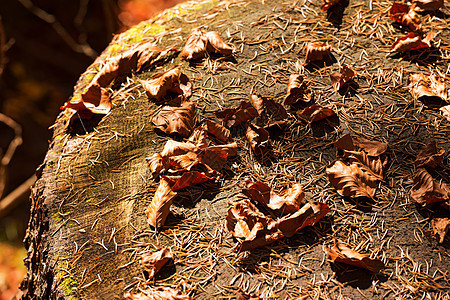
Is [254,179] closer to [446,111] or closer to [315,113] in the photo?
[315,113]

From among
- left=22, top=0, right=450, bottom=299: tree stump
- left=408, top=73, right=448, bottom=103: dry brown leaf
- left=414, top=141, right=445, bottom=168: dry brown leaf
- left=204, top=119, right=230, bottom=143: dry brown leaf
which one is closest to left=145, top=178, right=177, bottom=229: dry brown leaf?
left=22, top=0, right=450, bottom=299: tree stump

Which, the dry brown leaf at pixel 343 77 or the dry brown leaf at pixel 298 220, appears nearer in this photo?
the dry brown leaf at pixel 298 220

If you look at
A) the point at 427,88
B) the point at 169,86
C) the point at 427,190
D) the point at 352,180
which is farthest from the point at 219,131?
the point at 427,88

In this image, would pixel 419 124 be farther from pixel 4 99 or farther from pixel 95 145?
pixel 4 99

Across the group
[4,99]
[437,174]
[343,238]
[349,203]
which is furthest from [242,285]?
[4,99]

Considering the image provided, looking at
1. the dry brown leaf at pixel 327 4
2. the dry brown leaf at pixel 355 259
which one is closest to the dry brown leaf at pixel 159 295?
the dry brown leaf at pixel 355 259

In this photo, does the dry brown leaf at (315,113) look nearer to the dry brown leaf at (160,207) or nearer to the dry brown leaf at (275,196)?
the dry brown leaf at (275,196)

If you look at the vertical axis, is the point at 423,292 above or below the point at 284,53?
below
